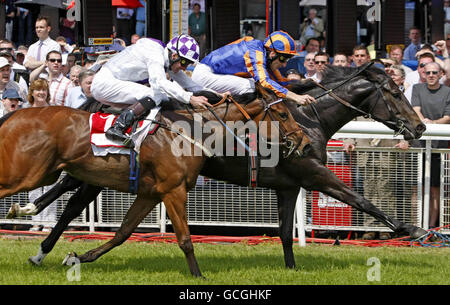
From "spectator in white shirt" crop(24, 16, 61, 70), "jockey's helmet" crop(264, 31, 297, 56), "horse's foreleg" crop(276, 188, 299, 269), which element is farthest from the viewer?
"spectator in white shirt" crop(24, 16, 61, 70)

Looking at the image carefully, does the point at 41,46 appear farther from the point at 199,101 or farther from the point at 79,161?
the point at 199,101

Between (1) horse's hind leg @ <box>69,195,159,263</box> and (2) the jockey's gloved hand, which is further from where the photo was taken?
(1) horse's hind leg @ <box>69,195,159,263</box>

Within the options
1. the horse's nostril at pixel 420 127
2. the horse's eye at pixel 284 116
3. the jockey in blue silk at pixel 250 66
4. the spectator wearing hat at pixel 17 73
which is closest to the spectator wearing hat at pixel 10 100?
the spectator wearing hat at pixel 17 73

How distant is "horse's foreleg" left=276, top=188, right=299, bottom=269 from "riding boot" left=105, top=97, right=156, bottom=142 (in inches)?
63.0

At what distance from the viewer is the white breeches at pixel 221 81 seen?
25.8 feet

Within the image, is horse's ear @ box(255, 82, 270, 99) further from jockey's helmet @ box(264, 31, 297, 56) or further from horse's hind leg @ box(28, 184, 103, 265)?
horse's hind leg @ box(28, 184, 103, 265)

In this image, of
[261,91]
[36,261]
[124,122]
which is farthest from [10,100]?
[261,91]

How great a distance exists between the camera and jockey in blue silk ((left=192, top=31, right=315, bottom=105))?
736 cm

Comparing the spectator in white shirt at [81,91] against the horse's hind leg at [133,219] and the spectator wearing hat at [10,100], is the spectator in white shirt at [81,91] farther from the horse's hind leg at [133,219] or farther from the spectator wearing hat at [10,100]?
the horse's hind leg at [133,219]

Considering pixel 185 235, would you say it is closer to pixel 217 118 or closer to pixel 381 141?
pixel 217 118

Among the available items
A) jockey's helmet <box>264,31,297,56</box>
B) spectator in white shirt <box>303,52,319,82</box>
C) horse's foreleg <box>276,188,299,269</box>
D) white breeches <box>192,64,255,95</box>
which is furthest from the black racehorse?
spectator in white shirt <box>303,52,319,82</box>

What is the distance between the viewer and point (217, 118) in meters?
6.99
